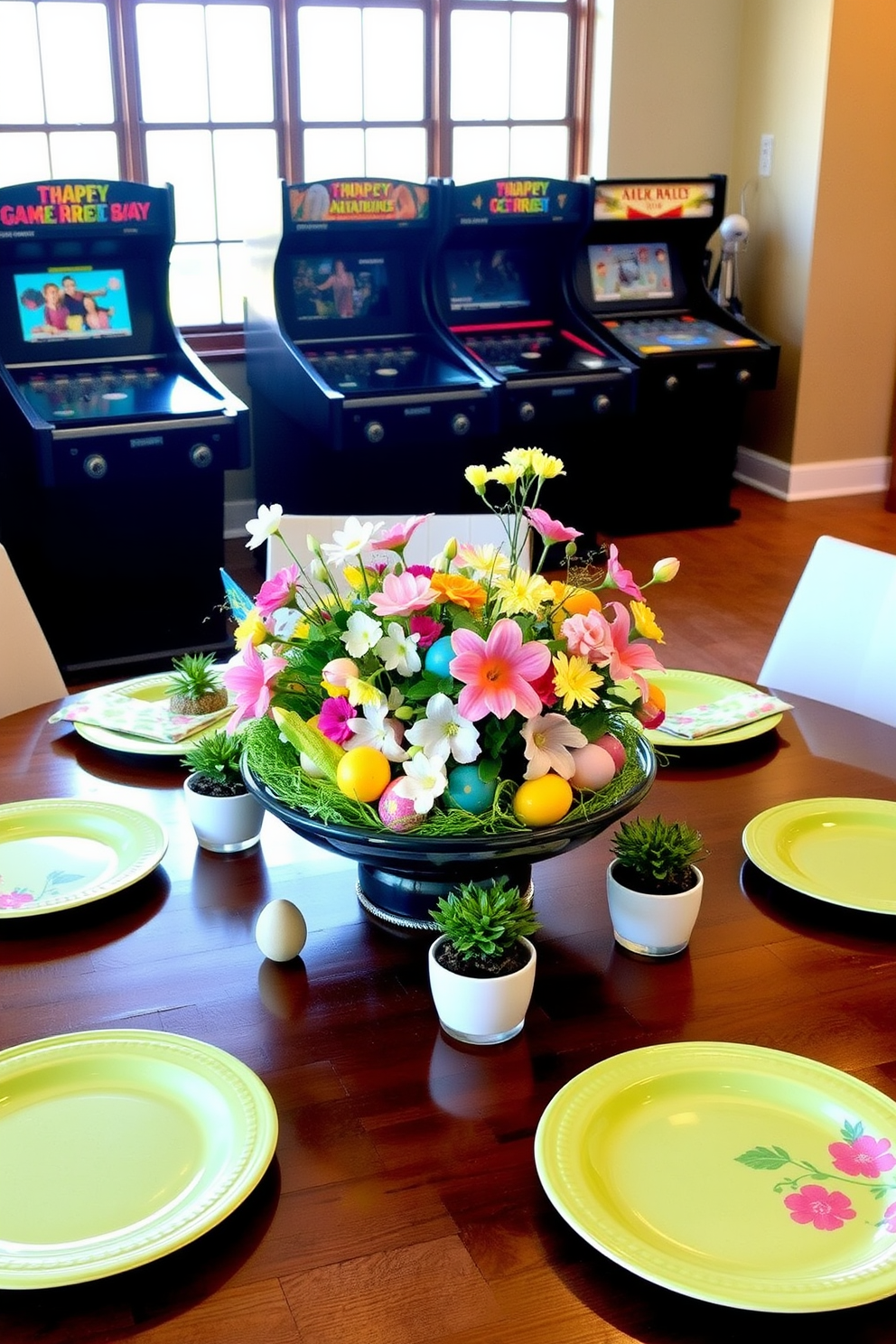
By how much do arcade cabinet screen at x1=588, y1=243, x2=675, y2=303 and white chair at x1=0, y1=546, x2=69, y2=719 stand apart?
343 centimetres

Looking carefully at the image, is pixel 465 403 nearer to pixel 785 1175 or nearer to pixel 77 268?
pixel 77 268

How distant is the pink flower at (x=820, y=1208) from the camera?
40.3 inches

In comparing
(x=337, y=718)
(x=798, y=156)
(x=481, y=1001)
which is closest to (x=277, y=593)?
(x=337, y=718)

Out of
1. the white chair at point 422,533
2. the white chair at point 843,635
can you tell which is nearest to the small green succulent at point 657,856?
Result: the white chair at point 843,635

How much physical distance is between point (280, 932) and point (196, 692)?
0.60 m

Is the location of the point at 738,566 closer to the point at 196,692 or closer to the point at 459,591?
the point at 196,692

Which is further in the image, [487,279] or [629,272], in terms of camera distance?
[629,272]

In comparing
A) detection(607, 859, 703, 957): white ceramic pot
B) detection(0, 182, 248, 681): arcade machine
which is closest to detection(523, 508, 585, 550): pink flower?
detection(607, 859, 703, 957): white ceramic pot

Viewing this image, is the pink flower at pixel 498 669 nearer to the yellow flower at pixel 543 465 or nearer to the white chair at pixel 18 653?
the yellow flower at pixel 543 465

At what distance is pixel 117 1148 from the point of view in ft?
3.64

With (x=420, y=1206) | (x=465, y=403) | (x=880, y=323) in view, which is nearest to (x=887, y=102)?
(x=880, y=323)

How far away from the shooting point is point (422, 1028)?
126 centimetres

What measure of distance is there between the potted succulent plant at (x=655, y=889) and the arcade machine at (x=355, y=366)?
2970mm

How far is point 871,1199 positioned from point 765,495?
4.95 meters
